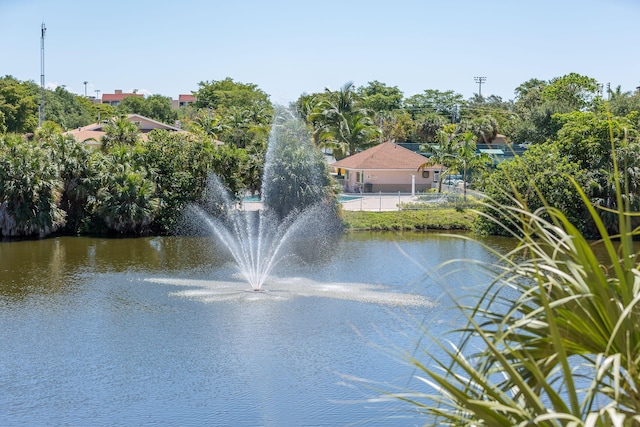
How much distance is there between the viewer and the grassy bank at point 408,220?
3650cm

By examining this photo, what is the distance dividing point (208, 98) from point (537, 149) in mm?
67411

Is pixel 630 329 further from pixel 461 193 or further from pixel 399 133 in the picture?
pixel 399 133

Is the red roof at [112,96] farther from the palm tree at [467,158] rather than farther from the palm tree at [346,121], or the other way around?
the palm tree at [467,158]

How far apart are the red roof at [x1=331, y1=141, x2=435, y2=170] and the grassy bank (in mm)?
10635

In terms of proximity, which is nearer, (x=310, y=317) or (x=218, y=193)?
(x=310, y=317)

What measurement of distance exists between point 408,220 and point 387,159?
1213 centimetres

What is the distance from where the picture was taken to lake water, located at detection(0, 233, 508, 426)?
41.8ft

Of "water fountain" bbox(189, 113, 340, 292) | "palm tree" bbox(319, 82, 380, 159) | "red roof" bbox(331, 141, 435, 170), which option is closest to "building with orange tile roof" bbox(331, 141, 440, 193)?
"red roof" bbox(331, 141, 435, 170)

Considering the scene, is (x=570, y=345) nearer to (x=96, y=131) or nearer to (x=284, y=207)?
(x=284, y=207)

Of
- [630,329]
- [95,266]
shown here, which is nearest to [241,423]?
[630,329]

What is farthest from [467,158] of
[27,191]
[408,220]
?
[27,191]

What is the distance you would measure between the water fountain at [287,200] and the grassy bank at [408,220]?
1260 millimetres

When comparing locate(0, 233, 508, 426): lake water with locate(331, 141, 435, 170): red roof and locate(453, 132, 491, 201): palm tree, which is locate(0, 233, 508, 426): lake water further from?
locate(331, 141, 435, 170): red roof

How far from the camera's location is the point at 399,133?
71812mm
